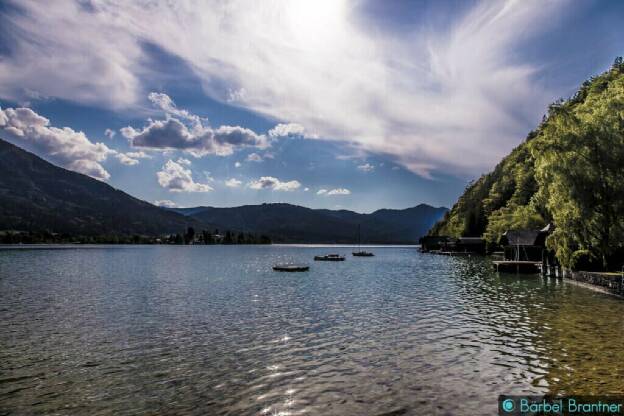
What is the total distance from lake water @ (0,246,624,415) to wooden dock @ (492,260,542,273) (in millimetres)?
36148

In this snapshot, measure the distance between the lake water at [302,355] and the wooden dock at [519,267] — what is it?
36.1 meters

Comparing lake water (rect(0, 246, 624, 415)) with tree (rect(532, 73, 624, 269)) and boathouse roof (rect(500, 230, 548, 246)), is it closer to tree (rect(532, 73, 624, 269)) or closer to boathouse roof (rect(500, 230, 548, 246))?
tree (rect(532, 73, 624, 269))

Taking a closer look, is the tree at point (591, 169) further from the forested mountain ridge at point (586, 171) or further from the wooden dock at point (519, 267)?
the wooden dock at point (519, 267)

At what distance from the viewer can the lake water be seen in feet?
48.5

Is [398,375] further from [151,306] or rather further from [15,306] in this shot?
[15,306]

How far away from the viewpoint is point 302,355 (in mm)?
20672

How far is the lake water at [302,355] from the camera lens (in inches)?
582

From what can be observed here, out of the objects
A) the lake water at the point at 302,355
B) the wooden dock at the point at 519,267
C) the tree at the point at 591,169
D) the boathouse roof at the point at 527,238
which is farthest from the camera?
the boathouse roof at the point at 527,238

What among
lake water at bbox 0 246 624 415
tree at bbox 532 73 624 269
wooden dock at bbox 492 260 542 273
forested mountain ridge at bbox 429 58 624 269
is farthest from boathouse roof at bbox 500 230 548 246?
lake water at bbox 0 246 624 415

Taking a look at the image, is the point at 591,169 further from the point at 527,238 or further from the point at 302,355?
the point at 527,238

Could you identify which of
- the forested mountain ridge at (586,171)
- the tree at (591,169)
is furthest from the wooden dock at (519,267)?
the tree at (591,169)

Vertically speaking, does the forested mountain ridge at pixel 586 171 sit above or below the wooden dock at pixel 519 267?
above

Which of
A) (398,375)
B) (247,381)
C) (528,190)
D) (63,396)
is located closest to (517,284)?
(398,375)

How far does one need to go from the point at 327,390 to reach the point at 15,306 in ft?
111
